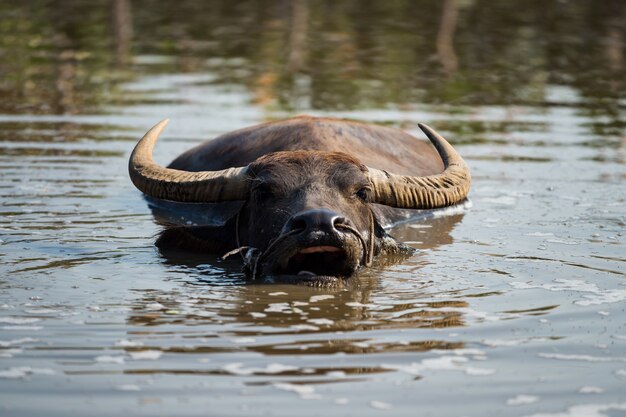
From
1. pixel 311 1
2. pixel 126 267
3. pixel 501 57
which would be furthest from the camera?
pixel 311 1

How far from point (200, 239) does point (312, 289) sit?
3.68 feet

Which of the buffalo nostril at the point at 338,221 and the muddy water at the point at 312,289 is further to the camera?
the buffalo nostril at the point at 338,221

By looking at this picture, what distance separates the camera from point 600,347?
196 inches

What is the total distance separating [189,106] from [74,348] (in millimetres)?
7356

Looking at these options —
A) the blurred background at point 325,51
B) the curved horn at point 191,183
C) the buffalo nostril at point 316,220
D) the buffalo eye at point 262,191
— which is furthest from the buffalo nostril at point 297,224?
the blurred background at point 325,51

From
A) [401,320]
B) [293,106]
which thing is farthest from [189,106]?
[401,320]

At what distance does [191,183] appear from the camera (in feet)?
22.0

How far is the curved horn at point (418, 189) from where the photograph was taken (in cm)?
662

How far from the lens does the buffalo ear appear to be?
671 cm

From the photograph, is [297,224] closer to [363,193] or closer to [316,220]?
[316,220]

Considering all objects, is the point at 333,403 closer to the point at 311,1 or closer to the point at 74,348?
the point at 74,348

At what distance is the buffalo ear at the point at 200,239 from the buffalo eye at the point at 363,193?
76cm

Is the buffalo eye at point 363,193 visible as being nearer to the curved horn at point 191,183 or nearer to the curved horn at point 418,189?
the curved horn at point 418,189

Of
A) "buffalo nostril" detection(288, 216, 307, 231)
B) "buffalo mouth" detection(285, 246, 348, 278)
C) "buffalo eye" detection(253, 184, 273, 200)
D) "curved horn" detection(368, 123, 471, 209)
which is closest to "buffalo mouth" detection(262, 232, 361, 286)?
"buffalo mouth" detection(285, 246, 348, 278)
